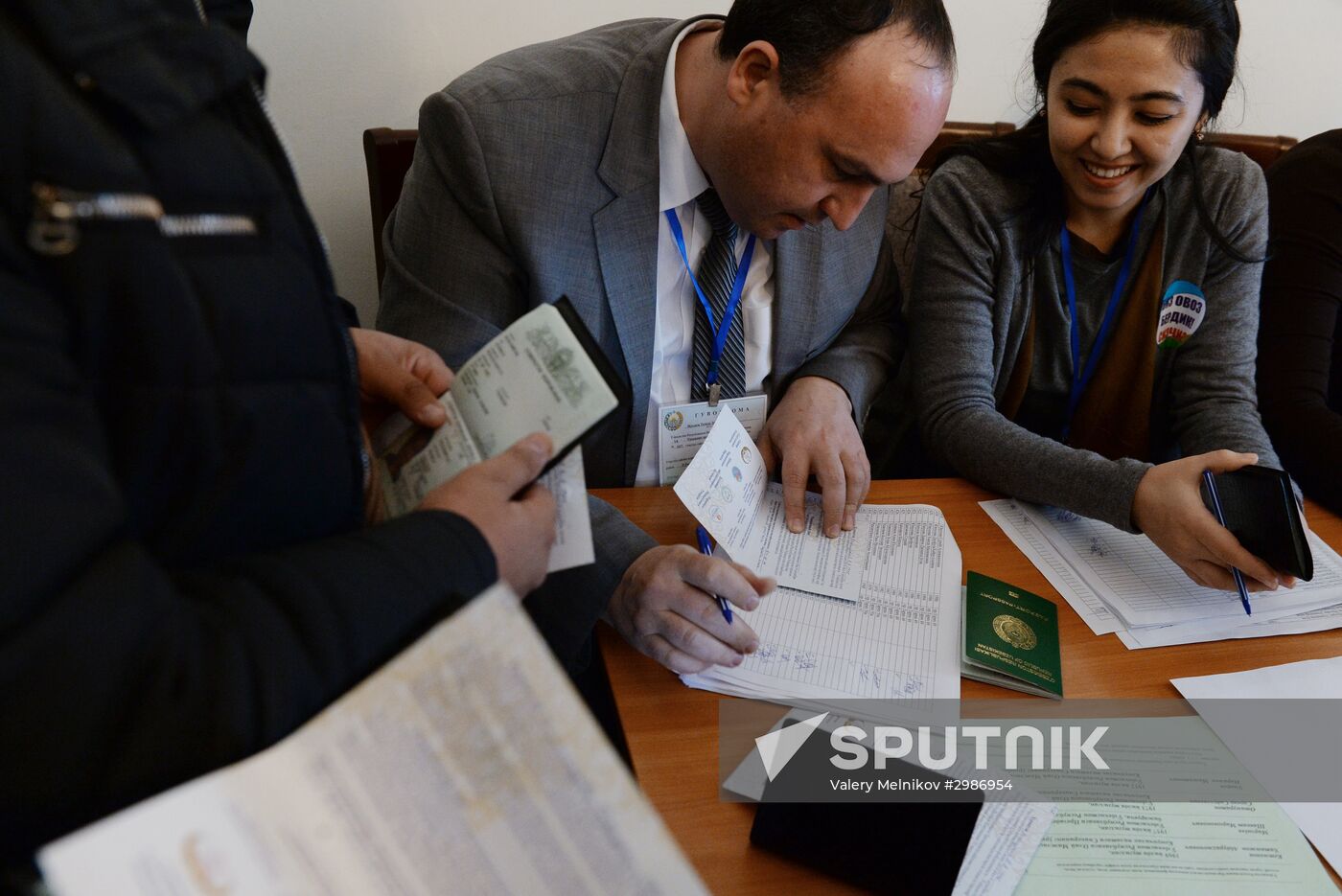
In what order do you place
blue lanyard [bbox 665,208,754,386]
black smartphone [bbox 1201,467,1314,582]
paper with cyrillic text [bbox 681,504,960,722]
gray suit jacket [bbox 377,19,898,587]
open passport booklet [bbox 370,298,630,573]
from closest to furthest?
open passport booklet [bbox 370,298,630,573] < paper with cyrillic text [bbox 681,504,960,722] < black smartphone [bbox 1201,467,1314,582] < gray suit jacket [bbox 377,19,898,587] < blue lanyard [bbox 665,208,754,386]

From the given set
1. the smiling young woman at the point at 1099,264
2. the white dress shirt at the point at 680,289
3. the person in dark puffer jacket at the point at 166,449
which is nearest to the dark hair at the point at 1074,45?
the smiling young woman at the point at 1099,264

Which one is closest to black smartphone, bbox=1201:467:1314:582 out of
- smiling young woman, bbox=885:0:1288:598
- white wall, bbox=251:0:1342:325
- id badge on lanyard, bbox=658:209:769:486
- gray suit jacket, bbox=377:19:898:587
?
smiling young woman, bbox=885:0:1288:598

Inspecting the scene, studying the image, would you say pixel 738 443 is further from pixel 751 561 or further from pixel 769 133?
pixel 769 133

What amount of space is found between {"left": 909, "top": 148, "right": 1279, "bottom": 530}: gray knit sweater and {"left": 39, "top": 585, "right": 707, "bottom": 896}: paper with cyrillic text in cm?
113

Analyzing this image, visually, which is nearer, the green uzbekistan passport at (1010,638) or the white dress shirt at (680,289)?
the green uzbekistan passport at (1010,638)

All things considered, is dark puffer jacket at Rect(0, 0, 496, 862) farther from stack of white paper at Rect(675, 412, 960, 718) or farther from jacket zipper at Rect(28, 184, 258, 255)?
stack of white paper at Rect(675, 412, 960, 718)

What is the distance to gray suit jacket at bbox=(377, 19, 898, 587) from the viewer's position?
130cm

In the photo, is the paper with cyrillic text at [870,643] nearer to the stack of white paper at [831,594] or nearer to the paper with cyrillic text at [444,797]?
the stack of white paper at [831,594]

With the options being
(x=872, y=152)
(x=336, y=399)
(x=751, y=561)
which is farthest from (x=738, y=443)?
(x=336, y=399)

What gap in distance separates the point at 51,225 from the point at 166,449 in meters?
0.14

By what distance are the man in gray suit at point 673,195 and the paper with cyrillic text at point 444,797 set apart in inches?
23.5

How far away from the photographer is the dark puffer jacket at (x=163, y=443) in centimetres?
48

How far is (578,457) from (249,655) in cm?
31

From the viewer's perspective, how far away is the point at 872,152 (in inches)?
48.8
